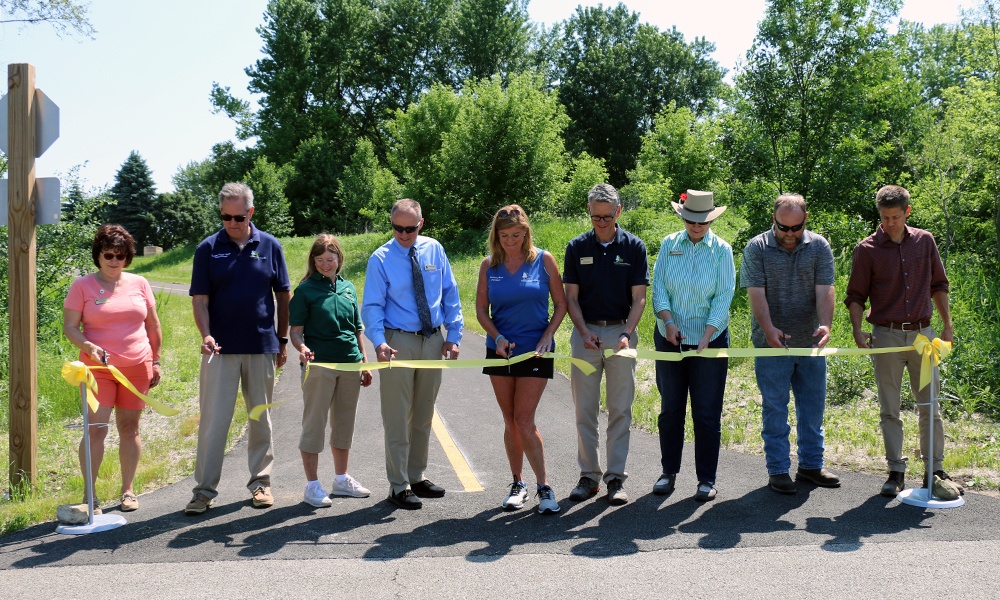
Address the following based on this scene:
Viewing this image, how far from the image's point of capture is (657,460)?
7.29m

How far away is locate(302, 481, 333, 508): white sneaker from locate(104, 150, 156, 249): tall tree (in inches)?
2383

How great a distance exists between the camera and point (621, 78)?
6644 centimetres

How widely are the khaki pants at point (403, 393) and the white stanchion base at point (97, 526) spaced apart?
1.78 metres

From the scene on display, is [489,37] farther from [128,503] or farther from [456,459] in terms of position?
[128,503]

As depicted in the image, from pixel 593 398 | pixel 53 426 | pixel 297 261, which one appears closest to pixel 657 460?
pixel 593 398

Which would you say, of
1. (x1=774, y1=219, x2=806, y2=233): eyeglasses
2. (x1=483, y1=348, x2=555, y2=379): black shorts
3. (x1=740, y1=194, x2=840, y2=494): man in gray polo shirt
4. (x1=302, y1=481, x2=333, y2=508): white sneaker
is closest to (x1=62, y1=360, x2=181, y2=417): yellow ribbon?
(x1=302, y1=481, x2=333, y2=508): white sneaker

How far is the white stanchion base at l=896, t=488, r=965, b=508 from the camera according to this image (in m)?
5.64

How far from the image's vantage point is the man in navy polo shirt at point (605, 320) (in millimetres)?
6055

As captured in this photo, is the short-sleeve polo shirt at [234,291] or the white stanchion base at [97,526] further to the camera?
the short-sleeve polo shirt at [234,291]

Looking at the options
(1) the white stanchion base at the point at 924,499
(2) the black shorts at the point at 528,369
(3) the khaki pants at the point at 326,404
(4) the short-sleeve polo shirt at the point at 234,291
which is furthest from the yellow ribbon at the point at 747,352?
(4) the short-sleeve polo shirt at the point at 234,291

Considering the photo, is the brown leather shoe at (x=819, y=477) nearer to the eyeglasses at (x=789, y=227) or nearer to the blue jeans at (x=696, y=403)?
the blue jeans at (x=696, y=403)

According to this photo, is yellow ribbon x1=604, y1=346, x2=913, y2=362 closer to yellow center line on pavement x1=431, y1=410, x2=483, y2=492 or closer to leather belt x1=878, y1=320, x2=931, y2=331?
leather belt x1=878, y1=320, x2=931, y2=331

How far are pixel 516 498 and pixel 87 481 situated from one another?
283 centimetres

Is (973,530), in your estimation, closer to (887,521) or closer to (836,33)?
(887,521)
